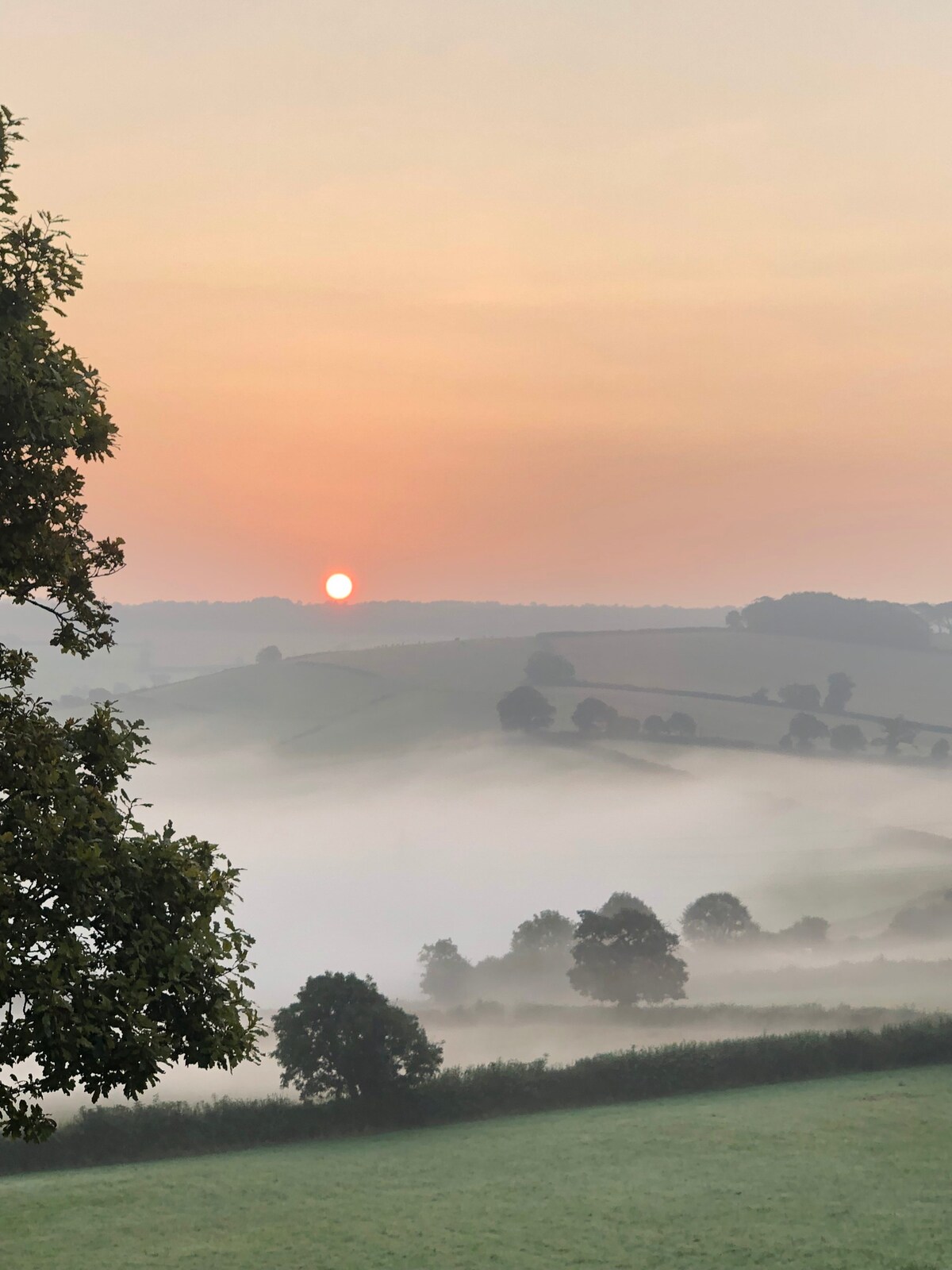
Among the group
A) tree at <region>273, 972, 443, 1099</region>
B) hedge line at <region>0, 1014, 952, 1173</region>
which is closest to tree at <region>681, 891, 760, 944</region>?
hedge line at <region>0, 1014, 952, 1173</region>

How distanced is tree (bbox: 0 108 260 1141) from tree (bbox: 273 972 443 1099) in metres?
33.1

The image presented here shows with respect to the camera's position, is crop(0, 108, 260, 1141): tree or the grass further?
the grass

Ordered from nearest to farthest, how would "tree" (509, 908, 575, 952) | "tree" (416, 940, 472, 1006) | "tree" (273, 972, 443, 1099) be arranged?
Answer: "tree" (273, 972, 443, 1099) → "tree" (509, 908, 575, 952) → "tree" (416, 940, 472, 1006)

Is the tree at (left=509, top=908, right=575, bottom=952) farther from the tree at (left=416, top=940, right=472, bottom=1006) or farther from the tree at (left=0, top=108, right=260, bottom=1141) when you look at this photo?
the tree at (left=0, top=108, right=260, bottom=1141)

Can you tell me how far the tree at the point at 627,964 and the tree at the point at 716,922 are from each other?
45389 millimetres

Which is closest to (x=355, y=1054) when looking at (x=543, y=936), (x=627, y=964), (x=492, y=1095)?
(x=492, y=1095)

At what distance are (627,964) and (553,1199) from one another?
61912 mm

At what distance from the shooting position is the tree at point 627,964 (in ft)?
317

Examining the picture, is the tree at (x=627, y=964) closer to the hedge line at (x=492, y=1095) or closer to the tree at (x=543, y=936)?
the hedge line at (x=492, y=1095)

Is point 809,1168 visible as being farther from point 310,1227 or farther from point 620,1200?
point 310,1227

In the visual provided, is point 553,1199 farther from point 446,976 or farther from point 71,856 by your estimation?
point 446,976

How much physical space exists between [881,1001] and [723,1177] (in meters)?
63.4

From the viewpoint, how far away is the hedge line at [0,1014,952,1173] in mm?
45844

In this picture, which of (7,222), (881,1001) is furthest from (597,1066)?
(881,1001)
